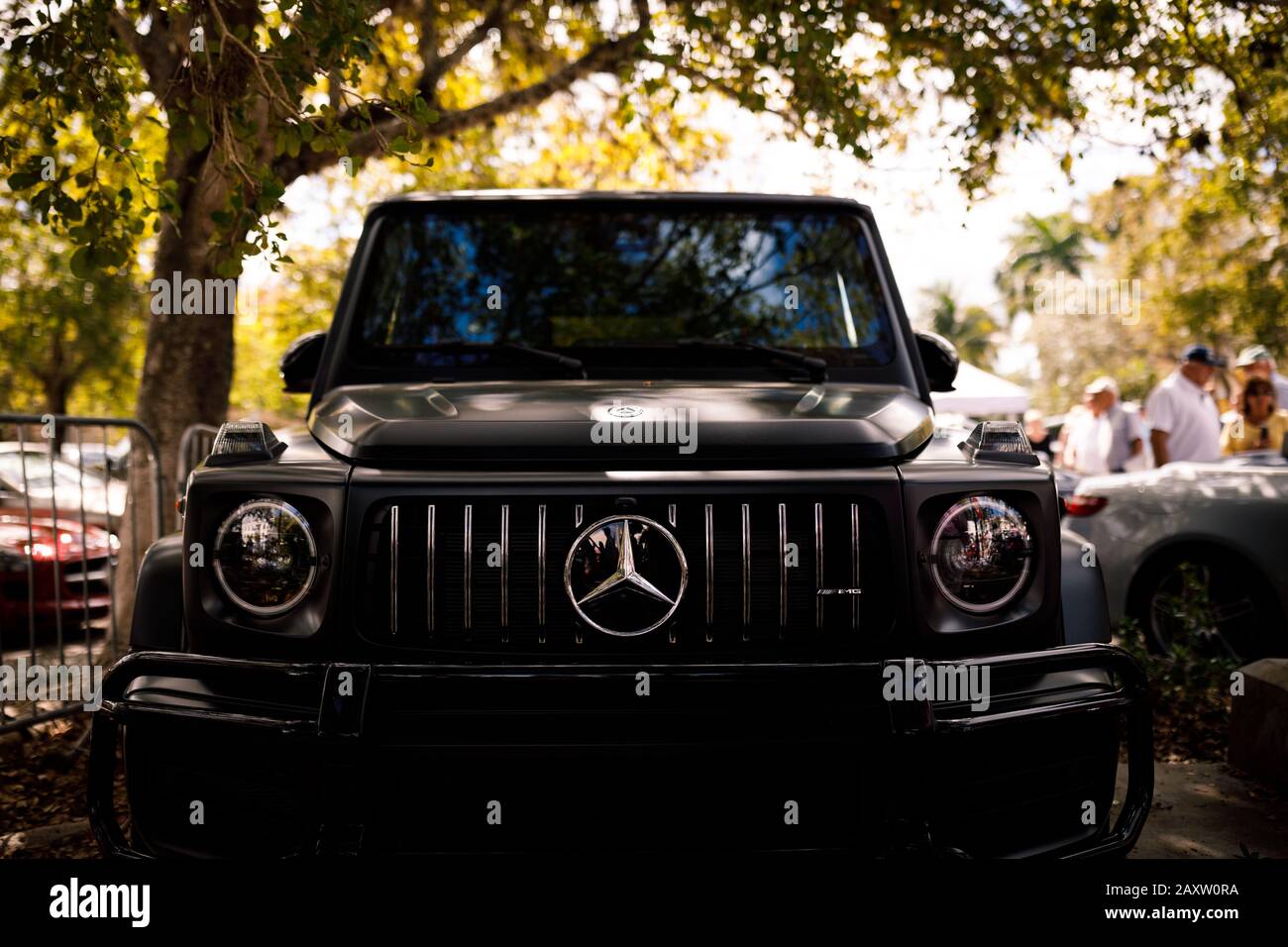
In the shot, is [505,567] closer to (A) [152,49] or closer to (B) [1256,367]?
(A) [152,49]

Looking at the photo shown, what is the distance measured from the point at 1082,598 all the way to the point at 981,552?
34cm

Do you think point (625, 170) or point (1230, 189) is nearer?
point (625, 170)

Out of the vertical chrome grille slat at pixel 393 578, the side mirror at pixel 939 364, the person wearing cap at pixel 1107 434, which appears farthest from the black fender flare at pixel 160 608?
the person wearing cap at pixel 1107 434

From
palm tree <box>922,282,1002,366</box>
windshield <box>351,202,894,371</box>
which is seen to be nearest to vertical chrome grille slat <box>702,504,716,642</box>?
windshield <box>351,202,894,371</box>

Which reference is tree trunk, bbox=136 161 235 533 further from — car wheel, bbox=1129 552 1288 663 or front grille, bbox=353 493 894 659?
car wheel, bbox=1129 552 1288 663

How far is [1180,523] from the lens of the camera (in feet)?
18.8

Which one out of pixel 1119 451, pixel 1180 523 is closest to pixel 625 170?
pixel 1119 451

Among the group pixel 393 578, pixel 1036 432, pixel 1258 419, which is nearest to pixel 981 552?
pixel 393 578

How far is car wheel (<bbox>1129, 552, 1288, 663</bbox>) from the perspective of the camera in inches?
218

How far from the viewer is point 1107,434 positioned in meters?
10.2
